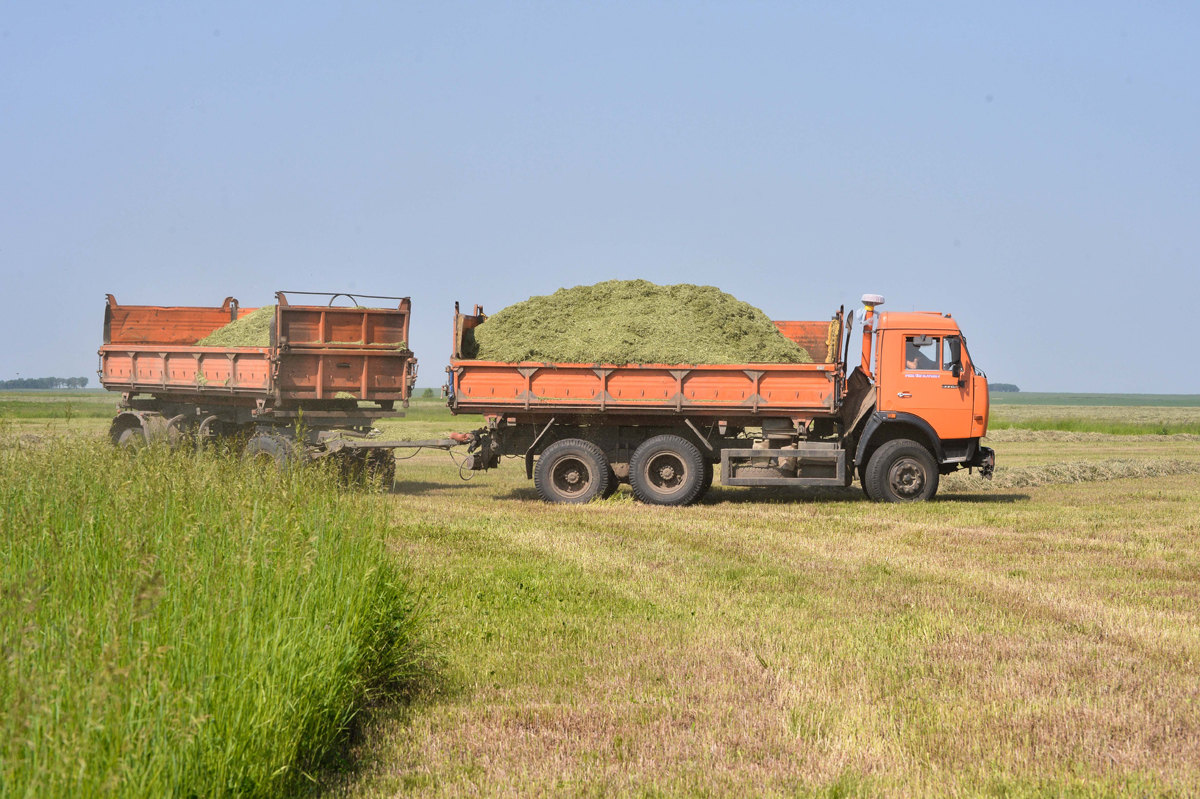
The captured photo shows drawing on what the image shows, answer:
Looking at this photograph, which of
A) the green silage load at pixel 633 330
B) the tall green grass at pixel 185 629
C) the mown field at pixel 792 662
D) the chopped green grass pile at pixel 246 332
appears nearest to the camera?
the tall green grass at pixel 185 629

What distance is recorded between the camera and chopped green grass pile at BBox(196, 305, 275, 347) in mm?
16188

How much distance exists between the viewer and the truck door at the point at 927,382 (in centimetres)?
1493

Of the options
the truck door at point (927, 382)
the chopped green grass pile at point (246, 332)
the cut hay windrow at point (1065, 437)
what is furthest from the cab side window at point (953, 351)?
the cut hay windrow at point (1065, 437)

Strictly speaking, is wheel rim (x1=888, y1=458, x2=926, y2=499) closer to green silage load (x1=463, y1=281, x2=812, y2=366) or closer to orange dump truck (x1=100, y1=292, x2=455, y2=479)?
green silage load (x1=463, y1=281, x2=812, y2=366)

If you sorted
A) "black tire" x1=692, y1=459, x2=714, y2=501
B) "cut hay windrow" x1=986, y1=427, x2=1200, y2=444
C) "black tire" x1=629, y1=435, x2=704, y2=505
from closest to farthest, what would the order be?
"black tire" x1=629, y1=435, x2=704, y2=505, "black tire" x1=692, y1=459, x2=714, y2=501, "cut hay windrow" x1=986, y1=427, x2=1200, y2=444

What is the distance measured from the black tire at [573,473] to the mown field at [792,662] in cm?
217

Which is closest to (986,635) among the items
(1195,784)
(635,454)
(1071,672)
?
(1071,672)

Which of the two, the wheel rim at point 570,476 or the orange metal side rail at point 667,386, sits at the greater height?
the orange metal side rail at point 667,386

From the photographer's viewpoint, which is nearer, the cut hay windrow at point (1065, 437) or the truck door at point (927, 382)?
the truck door at point (927, 382)

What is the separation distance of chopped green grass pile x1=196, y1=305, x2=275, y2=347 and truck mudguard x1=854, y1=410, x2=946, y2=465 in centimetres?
907

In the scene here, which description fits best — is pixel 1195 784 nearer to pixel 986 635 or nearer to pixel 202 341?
pixel 986 635

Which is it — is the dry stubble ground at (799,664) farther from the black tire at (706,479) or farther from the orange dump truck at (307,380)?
the orange dump truck at (307,380)

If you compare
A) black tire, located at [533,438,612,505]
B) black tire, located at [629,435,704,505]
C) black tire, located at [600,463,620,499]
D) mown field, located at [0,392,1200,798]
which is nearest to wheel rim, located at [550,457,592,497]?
black tire, located at [533,438,612,505]

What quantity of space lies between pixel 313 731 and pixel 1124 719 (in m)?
4.20
